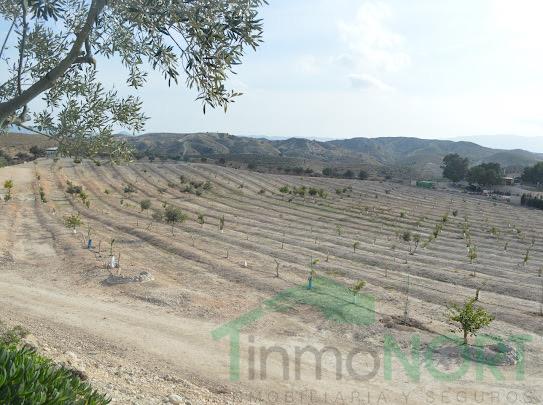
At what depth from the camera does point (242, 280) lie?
24.9 meters

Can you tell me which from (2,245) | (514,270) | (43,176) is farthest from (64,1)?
(43,176)

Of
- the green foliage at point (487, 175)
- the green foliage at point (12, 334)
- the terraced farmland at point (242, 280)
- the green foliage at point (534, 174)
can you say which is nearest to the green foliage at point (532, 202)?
the green foliage at point (487, 175)

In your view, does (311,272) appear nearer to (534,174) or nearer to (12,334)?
(12,334)

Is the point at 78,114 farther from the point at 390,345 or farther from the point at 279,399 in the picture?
the point at 390,345

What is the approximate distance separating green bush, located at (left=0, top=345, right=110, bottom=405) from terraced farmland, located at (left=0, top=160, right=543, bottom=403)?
3909 millimetres

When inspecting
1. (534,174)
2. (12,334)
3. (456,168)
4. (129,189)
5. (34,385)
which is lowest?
(12,334)

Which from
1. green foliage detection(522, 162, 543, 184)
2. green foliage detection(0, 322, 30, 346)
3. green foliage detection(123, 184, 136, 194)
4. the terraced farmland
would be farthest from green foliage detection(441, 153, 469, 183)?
green foliage detection(0, 322, 30, 346)

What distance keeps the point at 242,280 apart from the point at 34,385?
18745mm

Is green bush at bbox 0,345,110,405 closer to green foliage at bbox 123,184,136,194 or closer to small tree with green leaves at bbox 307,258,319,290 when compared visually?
small tree with green leaves at bbox 307,258,319,290

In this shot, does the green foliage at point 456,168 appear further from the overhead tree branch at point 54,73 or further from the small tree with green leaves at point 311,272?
the overhead tree branch at point 54,73

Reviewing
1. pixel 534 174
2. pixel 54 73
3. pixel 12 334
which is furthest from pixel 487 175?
pixel 54 73

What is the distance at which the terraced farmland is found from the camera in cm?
1450

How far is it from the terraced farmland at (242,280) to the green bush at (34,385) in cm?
391

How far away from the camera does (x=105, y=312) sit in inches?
731
